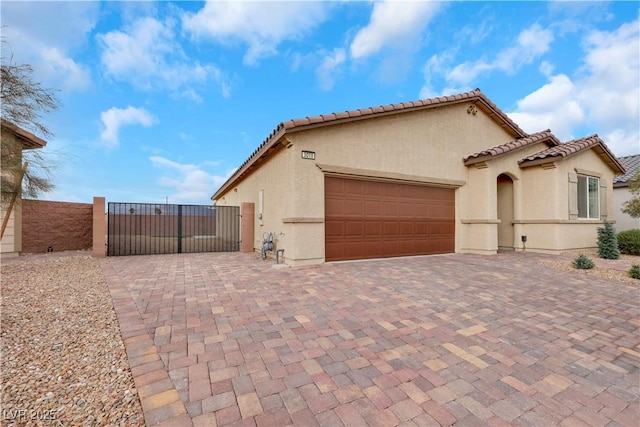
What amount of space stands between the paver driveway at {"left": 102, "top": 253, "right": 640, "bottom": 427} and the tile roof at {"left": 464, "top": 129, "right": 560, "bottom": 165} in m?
5.45

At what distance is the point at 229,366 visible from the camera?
2518 millimetres

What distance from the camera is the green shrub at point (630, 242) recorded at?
10320 millimetres

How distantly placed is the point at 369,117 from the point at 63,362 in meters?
8.06

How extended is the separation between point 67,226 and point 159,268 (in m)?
7.48

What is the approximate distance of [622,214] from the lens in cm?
1426

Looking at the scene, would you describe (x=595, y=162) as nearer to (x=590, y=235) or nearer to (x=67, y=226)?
(x=590, y=235)

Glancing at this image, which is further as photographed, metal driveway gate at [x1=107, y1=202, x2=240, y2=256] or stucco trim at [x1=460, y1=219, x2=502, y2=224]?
metal driveway gate at [x1=107, y1=202, x2=240, y2=256]

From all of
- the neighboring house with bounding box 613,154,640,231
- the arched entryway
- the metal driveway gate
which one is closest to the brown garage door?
the arched entryway

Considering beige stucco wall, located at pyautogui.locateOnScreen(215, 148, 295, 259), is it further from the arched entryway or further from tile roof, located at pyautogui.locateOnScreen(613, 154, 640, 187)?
tile roof, located at pyautogui.locateOnScreen(613, 154, 640, 187)

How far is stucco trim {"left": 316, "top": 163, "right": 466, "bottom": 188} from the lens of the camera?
7.81 meters

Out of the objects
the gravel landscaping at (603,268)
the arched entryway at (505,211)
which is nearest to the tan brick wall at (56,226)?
the gravel landscaping at (603,268)

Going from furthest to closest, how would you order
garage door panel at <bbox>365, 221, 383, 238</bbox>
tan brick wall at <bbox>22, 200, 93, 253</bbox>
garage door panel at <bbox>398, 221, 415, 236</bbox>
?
tan brick wall at <bbox>22, 200, 93, 253</bbox> < garage door panel at <bbox>398, 221, 415, 236</bbox> < garage door panel at <bbox>365, 221, 383, 238</bbox>

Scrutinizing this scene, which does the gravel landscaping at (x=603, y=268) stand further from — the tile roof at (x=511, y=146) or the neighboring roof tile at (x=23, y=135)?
the neighboring roof tile at (x=23, y=135)

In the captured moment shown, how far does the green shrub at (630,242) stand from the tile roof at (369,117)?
17.8 feet
